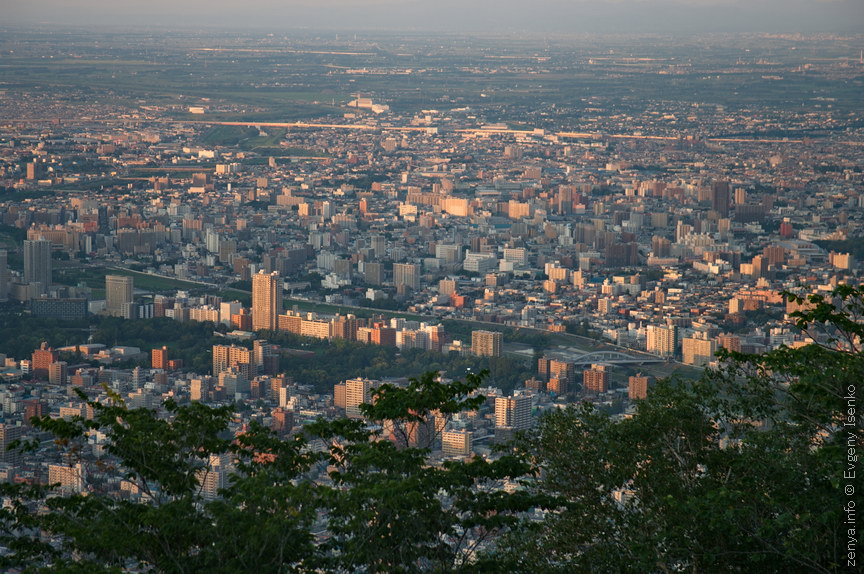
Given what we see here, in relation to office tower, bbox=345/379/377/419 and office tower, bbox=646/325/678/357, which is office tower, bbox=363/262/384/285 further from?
office tower, bbox=345/379/377/419

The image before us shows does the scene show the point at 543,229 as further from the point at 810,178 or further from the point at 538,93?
the point at 538,93

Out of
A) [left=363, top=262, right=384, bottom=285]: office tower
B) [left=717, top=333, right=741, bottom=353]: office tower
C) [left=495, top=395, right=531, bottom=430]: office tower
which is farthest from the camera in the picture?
[left=363, top=262, right=384, bottom=285]: office tower

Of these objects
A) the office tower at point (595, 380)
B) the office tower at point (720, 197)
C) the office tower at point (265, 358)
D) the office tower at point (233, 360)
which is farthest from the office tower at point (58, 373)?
the office tower at point (720, 197)

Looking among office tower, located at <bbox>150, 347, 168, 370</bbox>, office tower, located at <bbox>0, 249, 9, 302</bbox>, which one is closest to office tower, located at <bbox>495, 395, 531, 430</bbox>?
office tower, located at <bbox>150, 347, 168, 370</bbox>

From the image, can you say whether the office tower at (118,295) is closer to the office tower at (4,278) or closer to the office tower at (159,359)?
the office tower at (4,278)

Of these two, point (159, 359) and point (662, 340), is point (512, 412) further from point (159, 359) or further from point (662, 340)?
point (159, 359)

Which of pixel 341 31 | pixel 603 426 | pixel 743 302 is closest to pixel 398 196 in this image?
pixel 743 302
